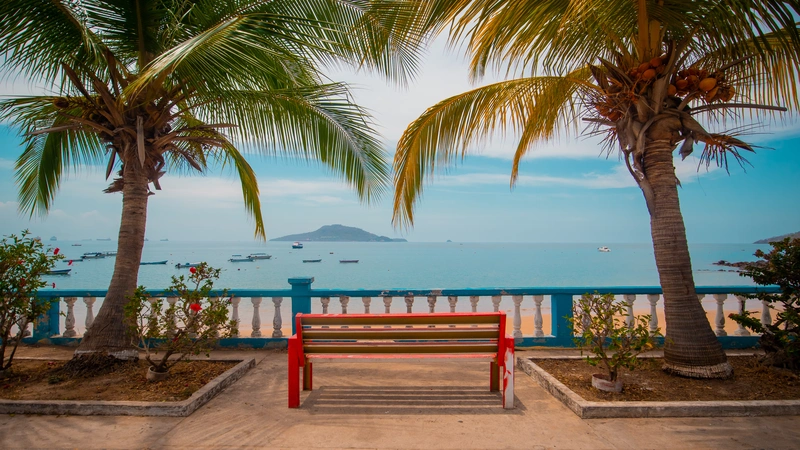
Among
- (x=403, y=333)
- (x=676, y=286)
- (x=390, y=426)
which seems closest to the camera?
(x=390, y=426)

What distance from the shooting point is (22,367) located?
4.95 m

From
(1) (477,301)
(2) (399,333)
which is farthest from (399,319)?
(1) (477,301)

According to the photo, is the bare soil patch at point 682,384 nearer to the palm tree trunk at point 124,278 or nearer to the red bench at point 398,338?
Result: the red bench at point 398,338

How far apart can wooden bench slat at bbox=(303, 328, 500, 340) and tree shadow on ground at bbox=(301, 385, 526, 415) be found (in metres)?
0.60

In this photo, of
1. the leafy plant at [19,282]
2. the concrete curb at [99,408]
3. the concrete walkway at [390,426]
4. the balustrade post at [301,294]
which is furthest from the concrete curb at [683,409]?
the leafy plant at [19,282]

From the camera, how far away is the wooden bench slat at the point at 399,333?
12.7 ft

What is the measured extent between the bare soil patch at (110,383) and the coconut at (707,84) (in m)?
5.85

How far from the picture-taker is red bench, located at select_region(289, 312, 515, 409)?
387 cm

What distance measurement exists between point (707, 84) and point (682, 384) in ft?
9.84

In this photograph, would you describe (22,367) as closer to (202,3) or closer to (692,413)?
(202,3)

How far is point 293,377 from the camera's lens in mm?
3842

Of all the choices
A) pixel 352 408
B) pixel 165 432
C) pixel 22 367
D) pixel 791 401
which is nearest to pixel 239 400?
pixel 165 432

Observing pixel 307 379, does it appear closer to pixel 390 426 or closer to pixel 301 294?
pixel 390 426

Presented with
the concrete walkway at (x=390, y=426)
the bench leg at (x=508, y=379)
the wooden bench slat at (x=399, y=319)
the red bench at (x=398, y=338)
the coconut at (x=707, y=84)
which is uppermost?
the coconut at (x=707, y=84)
